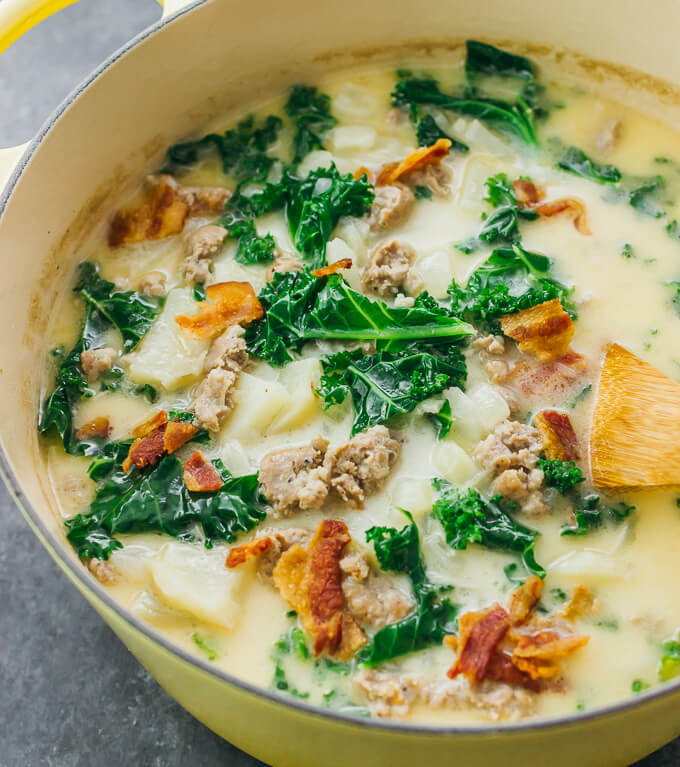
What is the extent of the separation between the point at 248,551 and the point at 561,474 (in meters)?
1.20

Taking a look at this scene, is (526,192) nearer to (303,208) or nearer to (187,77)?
(303,208)

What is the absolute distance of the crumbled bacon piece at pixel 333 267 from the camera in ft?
13.1

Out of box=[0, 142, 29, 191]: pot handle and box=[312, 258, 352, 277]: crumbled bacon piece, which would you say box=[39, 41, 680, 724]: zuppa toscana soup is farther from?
box=[0, 142, 29, 191]: pot handle

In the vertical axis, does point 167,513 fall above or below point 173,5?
below

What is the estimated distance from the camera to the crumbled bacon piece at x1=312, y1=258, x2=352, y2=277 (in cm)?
400

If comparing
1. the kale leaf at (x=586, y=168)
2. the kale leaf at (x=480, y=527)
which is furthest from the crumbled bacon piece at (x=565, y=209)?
the kale leaf at (x=480, y=527)

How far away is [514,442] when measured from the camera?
3.56 meters

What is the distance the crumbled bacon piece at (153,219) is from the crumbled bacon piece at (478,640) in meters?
2.28

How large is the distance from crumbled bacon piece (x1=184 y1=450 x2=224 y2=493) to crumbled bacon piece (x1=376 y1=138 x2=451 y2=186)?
→ 67.2 inches

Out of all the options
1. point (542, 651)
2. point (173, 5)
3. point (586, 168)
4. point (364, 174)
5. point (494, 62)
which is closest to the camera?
point (542, 651)

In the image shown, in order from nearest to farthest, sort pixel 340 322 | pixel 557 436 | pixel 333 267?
pixel 557 436, pixel 340 322, pixel 333 267

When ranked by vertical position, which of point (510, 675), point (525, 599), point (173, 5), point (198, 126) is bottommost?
point (510, 675)

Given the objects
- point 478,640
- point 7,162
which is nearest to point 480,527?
point 478,640

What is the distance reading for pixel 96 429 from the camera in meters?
3.79
